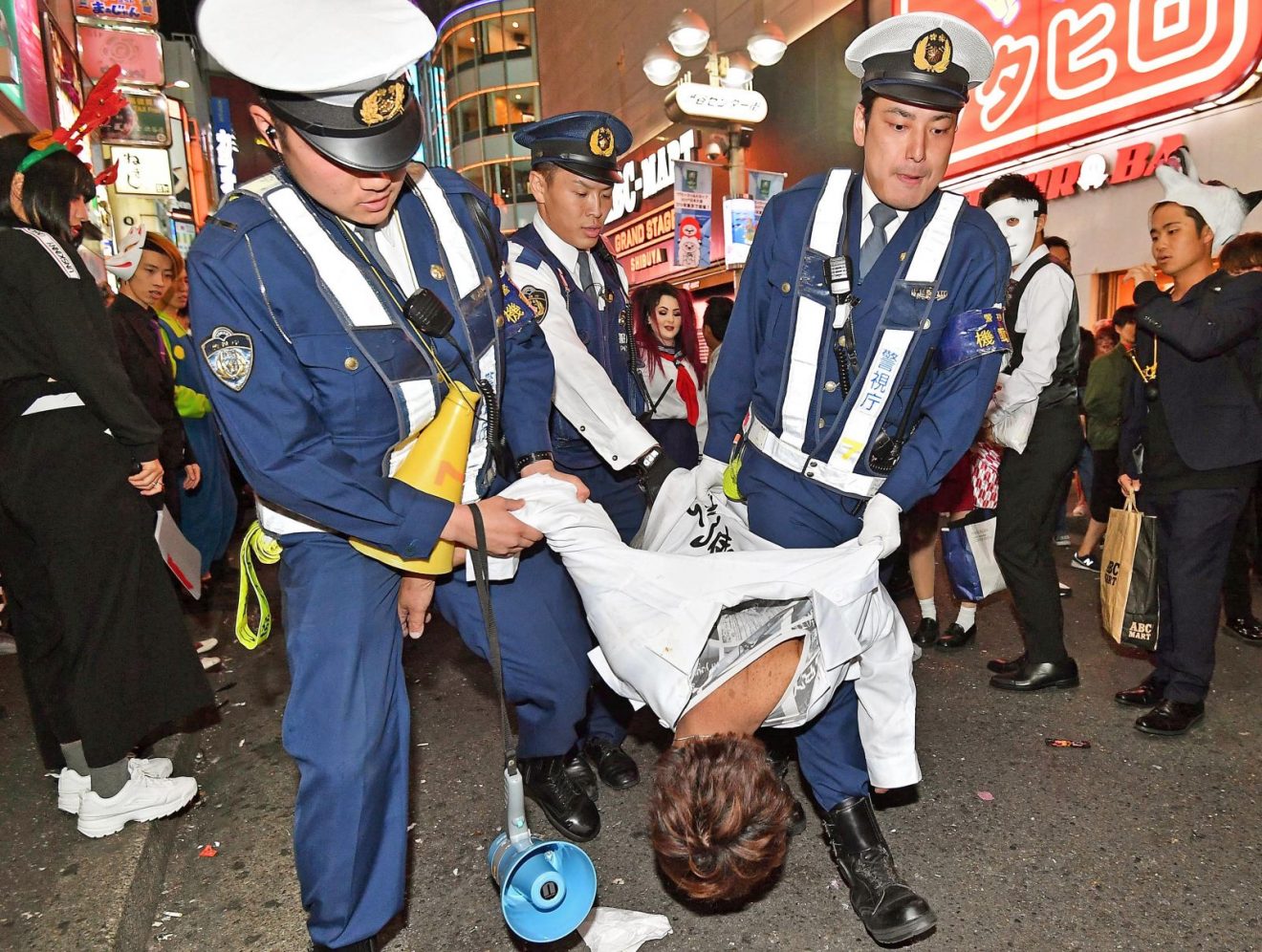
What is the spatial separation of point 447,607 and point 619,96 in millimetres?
20053

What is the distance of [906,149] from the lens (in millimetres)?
2240

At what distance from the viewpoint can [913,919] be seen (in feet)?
7.00

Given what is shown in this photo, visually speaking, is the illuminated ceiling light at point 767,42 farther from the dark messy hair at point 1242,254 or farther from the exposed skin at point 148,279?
the exposed skin at point 148,279

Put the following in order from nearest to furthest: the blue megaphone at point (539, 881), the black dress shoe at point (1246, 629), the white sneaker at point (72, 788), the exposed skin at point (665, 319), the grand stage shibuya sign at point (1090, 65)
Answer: the blue megaphone at point (539, 881) < the white sneaker at point (72, 788) < the black dress shoe at point (1246, 629) < the exposed skin at point (665, 319) < the grand stage shibuya sign at point (1090, 65)

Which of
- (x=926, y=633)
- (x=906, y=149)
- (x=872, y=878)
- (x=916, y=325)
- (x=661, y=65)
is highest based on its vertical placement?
(x=661, y=65)

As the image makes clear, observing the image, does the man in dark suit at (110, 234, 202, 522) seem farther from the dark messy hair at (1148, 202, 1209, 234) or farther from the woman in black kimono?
the dark messy hair at (1148, 202, 1209, 234)

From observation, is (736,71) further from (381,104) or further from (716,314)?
(381,104)

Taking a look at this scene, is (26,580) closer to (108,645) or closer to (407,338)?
(108,645)

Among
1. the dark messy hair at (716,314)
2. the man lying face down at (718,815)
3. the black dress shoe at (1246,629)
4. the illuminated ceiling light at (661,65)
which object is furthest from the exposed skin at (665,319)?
the illuminated ceiling light at (661,65)

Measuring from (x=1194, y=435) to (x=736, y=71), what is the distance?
28.4 feet

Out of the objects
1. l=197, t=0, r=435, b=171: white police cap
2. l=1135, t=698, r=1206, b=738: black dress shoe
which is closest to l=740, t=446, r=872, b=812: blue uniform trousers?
l=197, t=0, r=435, b=171: white police cap

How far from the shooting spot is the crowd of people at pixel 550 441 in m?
1.76

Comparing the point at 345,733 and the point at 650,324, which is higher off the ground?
the point at 650,324

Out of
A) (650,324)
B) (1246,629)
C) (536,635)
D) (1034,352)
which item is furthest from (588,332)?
(1246,629)
